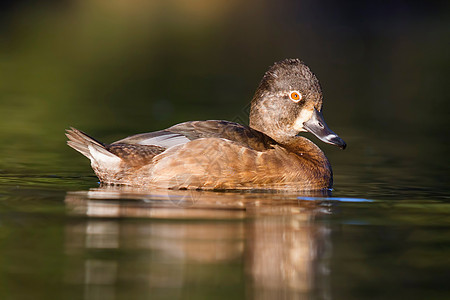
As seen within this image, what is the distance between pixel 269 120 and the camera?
9.30 meters

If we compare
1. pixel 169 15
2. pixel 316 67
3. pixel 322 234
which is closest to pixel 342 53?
pixel 316 67

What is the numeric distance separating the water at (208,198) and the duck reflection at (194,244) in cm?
2

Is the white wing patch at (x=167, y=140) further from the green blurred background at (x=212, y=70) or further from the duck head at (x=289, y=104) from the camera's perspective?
the green blurred background at (x=212, y=70)

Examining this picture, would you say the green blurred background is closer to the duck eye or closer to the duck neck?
the duck neck

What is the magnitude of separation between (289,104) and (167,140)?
58.7 inches

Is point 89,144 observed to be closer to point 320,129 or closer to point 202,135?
point 202,135

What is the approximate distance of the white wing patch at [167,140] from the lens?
8.43 m

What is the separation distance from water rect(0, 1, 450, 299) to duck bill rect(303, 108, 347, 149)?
482mm

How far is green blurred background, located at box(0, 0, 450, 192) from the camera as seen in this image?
1218 cm

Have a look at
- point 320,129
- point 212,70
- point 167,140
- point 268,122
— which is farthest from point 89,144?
point 212,70

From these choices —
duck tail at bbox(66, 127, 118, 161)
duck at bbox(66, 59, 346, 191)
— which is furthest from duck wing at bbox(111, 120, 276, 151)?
duck tail at bbox(66, 127, 118, 161)

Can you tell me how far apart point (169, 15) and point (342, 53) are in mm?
11275

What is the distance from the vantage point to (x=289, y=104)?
9.18m

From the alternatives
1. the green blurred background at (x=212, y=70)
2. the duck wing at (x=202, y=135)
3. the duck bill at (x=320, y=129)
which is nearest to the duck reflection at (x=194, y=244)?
the duck wing at (x=202, y=135)
